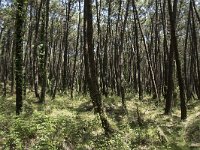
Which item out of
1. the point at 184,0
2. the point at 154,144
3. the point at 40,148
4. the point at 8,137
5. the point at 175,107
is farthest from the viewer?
the point at 184,0

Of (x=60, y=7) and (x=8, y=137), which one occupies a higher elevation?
(x=60, y=7)

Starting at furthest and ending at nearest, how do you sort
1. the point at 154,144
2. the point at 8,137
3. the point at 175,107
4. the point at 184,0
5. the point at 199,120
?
the point at 184,0
the point at 175,107
the point at 199,120
the point at 154,144
the point at 8,137

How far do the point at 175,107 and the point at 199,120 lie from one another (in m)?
7.18

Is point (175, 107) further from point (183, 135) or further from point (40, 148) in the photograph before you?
point (40, 148)

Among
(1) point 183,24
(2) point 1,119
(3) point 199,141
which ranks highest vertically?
(1) point 183,24

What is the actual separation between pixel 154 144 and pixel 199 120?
4.07 m

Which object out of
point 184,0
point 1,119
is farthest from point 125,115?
point 184,0

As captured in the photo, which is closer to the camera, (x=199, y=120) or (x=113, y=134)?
(x=113, y=134)

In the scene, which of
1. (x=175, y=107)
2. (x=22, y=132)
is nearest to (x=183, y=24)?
(x=175, y=107)

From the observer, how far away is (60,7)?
44562mm

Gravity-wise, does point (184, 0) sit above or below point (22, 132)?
above

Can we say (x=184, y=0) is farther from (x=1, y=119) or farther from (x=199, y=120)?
(x=1, y=119)

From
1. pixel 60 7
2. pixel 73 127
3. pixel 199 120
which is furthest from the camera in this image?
pixel 60 7

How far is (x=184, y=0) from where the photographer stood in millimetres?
38281
